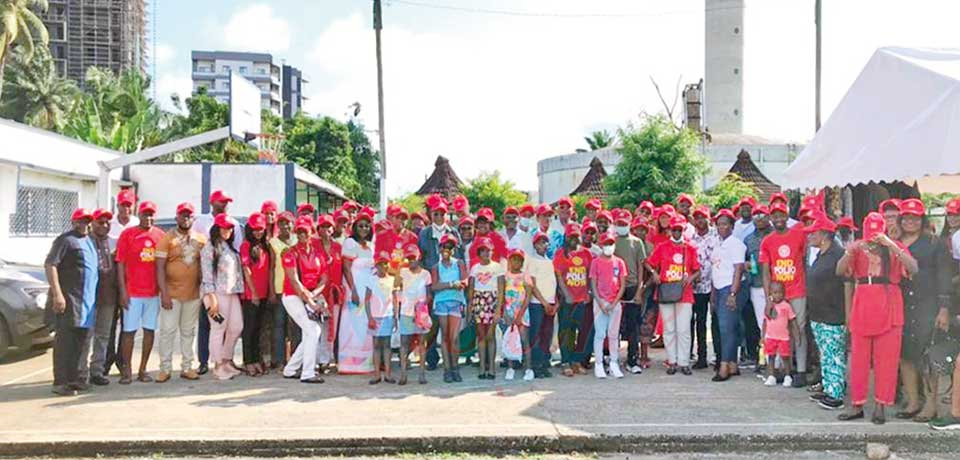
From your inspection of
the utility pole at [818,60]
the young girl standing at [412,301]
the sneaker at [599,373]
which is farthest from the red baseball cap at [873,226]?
the utility pole at [818,60]

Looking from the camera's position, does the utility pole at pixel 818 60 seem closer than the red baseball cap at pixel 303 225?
No

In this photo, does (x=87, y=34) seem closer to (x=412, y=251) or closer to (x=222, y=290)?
(x=222, y=290)

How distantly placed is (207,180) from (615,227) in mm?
13587

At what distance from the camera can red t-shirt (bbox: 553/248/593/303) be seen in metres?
8.84

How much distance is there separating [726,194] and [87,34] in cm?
6390

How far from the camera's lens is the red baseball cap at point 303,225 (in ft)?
27.7

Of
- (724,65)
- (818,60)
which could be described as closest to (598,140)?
(724,65)

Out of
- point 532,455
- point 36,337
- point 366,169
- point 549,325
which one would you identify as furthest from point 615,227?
point 366,169

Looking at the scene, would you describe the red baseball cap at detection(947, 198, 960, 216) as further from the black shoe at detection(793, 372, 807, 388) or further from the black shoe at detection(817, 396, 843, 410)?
the black shoe at detection(817, 396, 843, 410)

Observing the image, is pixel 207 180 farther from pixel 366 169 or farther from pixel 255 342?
pixel 366 169

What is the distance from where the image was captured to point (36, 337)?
9938 millimetres

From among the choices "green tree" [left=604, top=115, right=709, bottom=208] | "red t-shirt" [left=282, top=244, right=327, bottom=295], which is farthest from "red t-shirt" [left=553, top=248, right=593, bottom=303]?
"green tree" [left=604, top=115, right=709, bottom=208]

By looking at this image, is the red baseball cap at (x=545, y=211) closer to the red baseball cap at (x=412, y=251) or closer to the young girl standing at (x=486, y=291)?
the young girl standing at (x=486, y=291)

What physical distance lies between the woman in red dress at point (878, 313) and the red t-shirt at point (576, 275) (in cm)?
283
